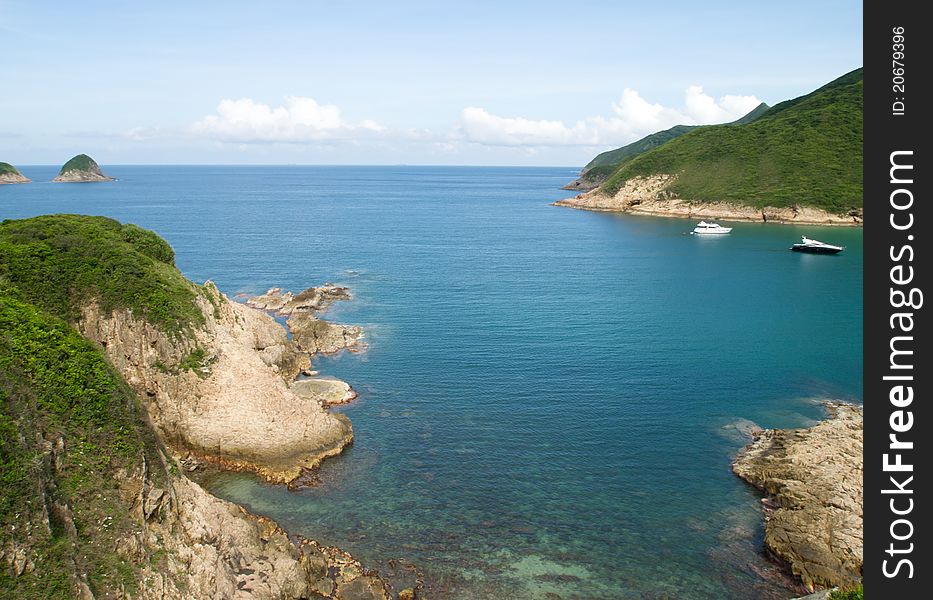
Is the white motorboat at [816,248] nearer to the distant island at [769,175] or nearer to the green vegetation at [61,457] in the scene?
the distant island at [769,175]

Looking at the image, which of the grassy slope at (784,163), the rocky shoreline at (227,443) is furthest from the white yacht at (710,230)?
the rocky shoreline at (227,443)

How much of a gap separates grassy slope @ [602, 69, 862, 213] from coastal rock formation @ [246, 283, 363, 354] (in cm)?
12504

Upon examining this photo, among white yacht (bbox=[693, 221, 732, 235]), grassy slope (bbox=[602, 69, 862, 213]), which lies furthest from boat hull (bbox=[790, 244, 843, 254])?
grassy slope (bbox=[602, 69, 862, 213])

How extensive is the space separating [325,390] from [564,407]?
18774 mm

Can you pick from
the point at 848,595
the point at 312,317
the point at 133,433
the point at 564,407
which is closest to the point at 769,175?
the point at 312,317

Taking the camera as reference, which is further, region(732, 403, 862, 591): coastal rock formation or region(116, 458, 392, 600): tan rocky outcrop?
region(732, 403, 862, 591): coastal rock formation

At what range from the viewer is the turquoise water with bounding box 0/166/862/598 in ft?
105

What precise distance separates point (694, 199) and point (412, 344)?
136835 mm

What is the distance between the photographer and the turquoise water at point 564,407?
1262 inches

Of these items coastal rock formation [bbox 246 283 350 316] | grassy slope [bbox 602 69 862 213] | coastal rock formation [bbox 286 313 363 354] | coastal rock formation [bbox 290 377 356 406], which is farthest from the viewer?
grassy slope [bbox 602 69 862 213]

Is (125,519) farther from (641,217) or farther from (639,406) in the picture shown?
(641,217)

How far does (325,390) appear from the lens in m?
50.9

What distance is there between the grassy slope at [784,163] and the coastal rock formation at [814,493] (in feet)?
429

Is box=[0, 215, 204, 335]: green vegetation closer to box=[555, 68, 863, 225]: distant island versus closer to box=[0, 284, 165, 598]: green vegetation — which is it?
box=[0, 284, 165, 598]: green vegetation
